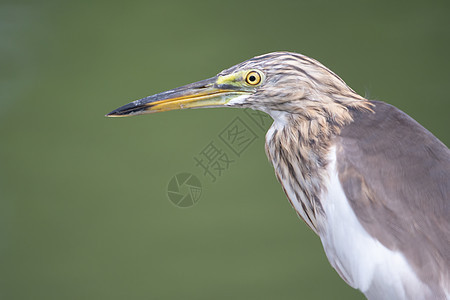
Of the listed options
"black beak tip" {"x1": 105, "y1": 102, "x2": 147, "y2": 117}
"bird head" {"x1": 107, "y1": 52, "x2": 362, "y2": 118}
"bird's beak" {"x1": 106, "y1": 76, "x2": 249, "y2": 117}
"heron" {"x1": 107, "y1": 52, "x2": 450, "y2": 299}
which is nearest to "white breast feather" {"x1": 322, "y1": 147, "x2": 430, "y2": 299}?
"heron" {"x1": 107, "y1": 52, "x2": 450, "y2": 299}

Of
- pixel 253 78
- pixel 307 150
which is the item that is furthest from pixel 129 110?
pixel 307 150

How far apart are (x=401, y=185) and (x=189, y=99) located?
0.43 meters

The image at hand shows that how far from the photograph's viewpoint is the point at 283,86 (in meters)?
0.92

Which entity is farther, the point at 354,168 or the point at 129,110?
the point at 129,110

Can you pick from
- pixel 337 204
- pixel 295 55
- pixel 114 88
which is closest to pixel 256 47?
pixel 114 88

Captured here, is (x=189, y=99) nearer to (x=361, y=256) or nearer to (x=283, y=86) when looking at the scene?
(x=283, y=86)

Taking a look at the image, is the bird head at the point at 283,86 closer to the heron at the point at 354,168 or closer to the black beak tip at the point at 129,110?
the heron at the point at 354,168

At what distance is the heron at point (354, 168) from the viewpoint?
808 mm

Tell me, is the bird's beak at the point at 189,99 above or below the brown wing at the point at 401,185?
above

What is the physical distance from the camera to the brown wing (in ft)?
2.60

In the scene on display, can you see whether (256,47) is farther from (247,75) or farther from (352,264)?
(352,264)

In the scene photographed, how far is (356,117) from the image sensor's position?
0.90m

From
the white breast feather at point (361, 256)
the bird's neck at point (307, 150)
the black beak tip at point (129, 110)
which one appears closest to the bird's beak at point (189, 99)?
the black beak tip at point (129, 110)

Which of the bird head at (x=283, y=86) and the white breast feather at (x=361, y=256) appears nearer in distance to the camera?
the white breast feather at (x=361, y=256)
